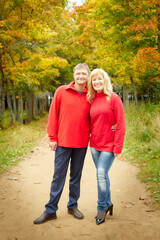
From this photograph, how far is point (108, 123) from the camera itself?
3.32 meters

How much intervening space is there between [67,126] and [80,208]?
1.65 m

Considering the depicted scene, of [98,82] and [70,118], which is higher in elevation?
[98,82]

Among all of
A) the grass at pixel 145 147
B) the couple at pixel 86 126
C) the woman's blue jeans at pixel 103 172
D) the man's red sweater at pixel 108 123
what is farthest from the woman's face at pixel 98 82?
the grass at pixel 145 147

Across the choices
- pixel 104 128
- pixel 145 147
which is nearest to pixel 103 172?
pixel 104 128

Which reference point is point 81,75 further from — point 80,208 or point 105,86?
point 80,208

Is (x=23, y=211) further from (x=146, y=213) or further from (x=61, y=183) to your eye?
(x=146, y=213)

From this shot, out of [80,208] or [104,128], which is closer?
[104,128]

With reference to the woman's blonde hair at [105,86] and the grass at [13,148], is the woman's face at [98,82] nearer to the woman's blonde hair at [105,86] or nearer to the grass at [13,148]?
the woman's blonde hair at [105,86]

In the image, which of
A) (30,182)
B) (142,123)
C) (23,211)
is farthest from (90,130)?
(142,123)

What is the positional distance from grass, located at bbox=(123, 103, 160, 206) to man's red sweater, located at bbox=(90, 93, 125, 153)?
5.65 ft

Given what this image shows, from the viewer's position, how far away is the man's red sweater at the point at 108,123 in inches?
128

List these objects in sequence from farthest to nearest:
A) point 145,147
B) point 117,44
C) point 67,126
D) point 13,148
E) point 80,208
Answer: point 117,44 → point 13,148 → point 145,147 → point 80,208 → point 67,126

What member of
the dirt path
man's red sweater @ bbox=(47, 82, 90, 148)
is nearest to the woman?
man's red sweater @ bbox=(47, 82, 90, 148)

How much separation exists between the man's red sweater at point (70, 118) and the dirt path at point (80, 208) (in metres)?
1.22
